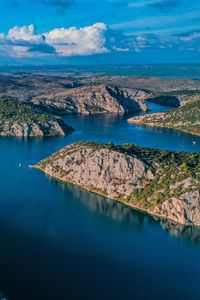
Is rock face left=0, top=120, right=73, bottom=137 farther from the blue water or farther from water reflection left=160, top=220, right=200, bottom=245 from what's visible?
water reflection left=160, top=220, right=200, bottom=245

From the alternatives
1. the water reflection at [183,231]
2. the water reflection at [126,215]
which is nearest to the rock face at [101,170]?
the water reflection at [126,215]

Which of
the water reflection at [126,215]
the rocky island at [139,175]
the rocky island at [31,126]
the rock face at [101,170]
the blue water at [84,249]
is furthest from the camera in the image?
the rocky island at [31,126]

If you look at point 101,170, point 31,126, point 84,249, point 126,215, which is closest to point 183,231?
point 126,215

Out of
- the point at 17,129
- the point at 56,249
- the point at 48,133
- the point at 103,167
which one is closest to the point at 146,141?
the point at 48,133

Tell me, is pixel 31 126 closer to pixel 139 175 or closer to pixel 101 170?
pixel 101 170

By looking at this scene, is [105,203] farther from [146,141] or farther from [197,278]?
[146,141]

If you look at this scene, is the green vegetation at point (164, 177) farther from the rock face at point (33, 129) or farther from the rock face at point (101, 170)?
the rock face at point (33, 129)
